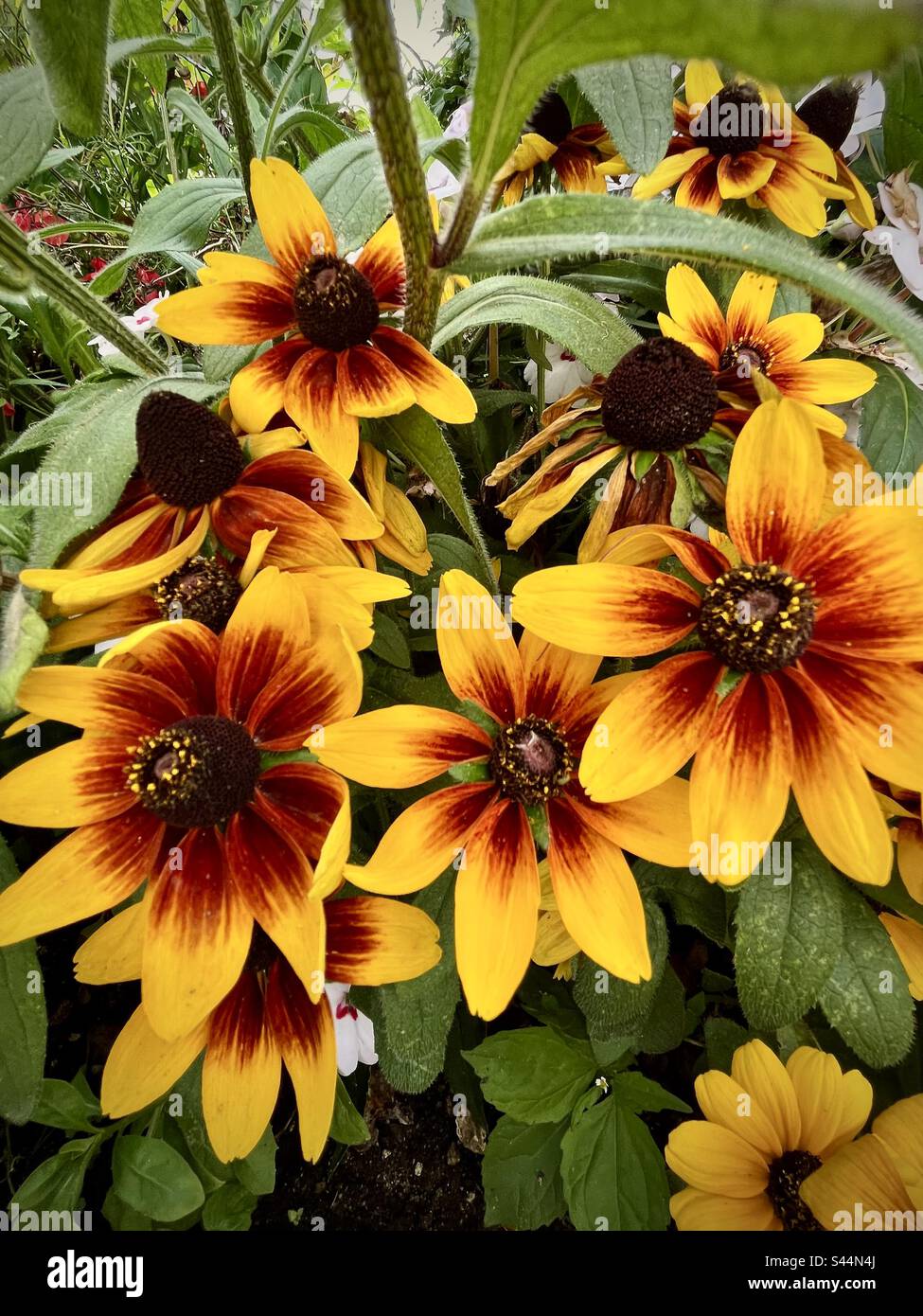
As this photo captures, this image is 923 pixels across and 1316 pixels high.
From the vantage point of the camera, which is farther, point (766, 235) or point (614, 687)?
point (614, 687)

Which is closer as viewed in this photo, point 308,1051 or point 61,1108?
point 308,1051

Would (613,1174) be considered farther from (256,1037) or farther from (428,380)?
(428,380)

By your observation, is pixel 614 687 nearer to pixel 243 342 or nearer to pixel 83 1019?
pixel 243 342

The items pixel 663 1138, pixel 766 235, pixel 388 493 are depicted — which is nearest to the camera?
pixel 766 235

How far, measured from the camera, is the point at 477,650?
1.61ft

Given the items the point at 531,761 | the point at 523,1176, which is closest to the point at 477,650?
the point at 531,761

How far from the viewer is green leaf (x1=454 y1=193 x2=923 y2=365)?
1.11 ft

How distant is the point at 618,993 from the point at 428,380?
1.31ft

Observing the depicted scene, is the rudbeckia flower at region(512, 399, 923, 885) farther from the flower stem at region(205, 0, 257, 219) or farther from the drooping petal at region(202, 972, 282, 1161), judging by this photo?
the flower stem at region(205, 0, 257, 219)

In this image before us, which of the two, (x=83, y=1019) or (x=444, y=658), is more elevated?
(x=444, y=658)

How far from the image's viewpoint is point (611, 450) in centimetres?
58

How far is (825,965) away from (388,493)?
1.32ft

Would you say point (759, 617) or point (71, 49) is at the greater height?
point (71, 49)
